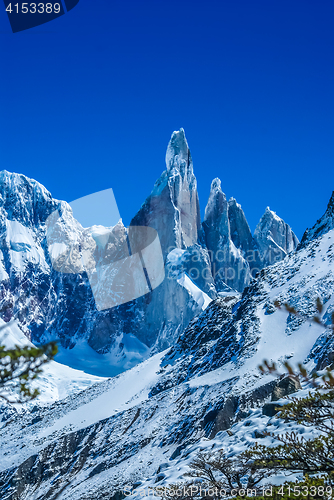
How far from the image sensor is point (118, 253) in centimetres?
15950

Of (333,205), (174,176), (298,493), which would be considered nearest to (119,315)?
(174,176)

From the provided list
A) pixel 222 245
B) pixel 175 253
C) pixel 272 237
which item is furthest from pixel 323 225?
pixel 272 237

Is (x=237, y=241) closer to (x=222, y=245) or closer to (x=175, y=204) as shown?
(x=222, y=245)

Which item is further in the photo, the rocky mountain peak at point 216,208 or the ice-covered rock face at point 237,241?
the rocky mountain peak at point 216,208

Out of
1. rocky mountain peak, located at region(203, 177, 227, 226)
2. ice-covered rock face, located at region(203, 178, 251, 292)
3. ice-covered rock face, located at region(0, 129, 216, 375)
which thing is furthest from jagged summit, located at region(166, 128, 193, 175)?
ice-covered rock face, located at region(203, 178, 251, 292)

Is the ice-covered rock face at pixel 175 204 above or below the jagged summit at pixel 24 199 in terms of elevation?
below

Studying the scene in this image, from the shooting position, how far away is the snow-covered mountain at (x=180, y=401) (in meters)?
30.0

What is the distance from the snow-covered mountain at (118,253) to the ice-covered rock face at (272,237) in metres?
0.46

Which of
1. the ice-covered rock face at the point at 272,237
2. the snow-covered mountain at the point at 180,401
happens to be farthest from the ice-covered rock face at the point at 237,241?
the snow-covered mountain at the point at 180,401

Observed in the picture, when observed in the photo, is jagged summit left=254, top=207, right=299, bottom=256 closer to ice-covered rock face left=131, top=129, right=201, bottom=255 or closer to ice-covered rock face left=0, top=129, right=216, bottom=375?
ice-covered rock face left=131, top=129, right=201, bottom=255

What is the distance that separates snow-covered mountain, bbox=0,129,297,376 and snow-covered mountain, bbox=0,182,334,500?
70.7m

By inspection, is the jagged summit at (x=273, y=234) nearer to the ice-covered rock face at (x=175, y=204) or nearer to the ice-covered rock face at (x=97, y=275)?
the ice-covered rock face at (x=175, y=204)

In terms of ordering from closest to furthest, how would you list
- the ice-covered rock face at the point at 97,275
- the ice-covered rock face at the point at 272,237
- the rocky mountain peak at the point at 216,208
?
the ice-covered rock face at the point at 97,275
the rocky mountain peak at the point at 216,208
the ice-covered rock face at the point at 272,237

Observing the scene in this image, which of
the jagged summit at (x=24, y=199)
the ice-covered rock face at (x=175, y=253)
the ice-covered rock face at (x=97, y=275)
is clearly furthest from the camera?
the jagged summit at (x=24, y=199)
